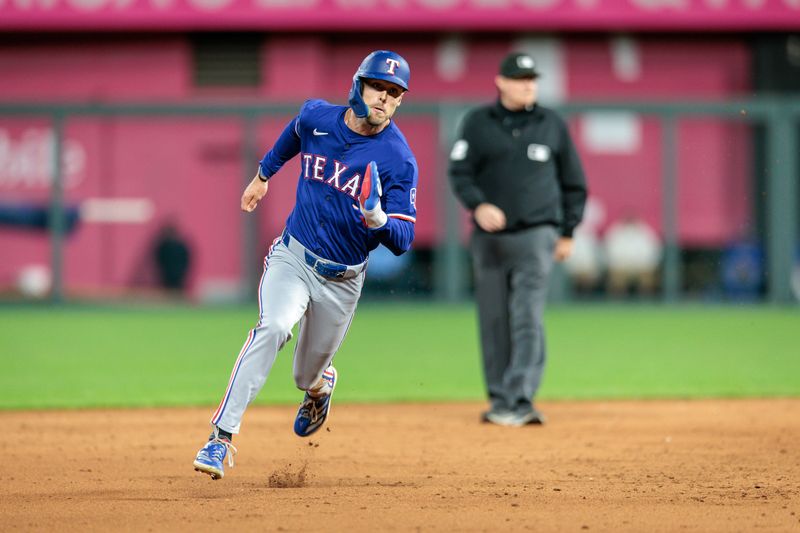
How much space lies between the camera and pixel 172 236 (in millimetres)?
20406

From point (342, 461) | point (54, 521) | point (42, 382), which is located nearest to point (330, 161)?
point (342, 461)

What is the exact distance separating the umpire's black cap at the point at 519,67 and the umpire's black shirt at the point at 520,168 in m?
0.30

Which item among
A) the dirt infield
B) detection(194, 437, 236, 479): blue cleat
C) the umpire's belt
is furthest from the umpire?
detection(194, 437, 236, 479): blue cleat

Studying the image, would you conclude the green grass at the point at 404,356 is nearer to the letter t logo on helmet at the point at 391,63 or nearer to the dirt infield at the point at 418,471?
the dirt infield at the point at 418,471

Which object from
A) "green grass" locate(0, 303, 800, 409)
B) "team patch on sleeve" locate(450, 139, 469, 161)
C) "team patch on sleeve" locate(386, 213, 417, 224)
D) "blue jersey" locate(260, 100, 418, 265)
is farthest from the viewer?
"green grass" locate(0, 303, 800, 409)

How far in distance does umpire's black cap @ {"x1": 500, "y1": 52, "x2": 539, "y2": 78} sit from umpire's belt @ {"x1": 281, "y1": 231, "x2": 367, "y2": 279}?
96.6 inches

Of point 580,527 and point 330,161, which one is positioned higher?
point 330,161

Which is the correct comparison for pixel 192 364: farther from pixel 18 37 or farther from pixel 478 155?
pixel 18 37

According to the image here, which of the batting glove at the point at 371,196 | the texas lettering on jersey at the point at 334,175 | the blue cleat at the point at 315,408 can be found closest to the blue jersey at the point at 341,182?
the texas lettering on jersey at the point at 334,175

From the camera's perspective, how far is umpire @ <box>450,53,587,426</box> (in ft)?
28.3

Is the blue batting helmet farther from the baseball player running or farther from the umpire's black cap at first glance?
the umpire's black cap

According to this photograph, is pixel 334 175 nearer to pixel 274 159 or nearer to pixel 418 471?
pixel 274 159

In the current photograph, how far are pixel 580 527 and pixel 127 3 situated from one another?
57.6 feet

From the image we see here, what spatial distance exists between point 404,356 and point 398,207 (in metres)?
6.91
